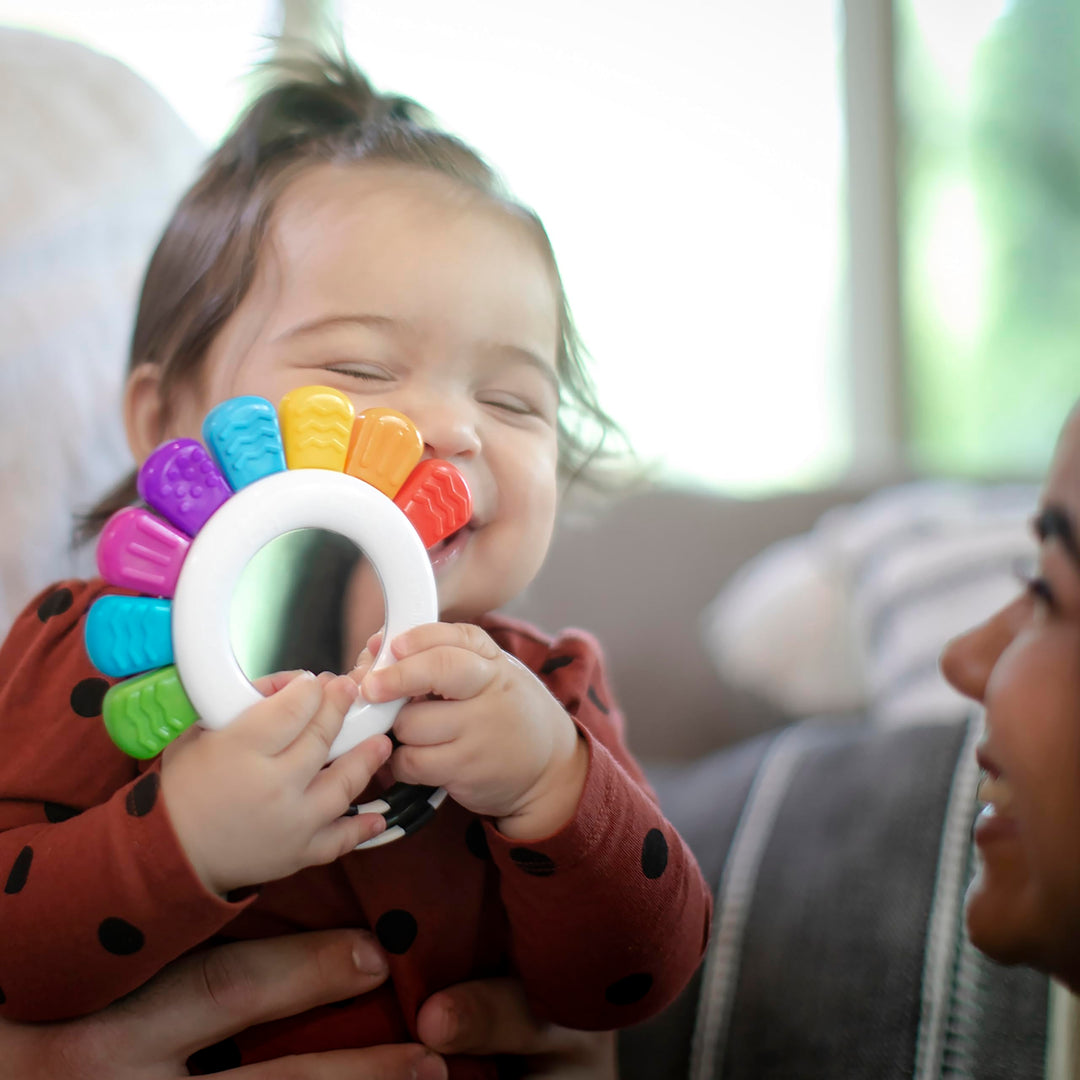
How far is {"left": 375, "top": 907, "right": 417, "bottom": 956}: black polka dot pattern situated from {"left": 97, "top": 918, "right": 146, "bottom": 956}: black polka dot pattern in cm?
19

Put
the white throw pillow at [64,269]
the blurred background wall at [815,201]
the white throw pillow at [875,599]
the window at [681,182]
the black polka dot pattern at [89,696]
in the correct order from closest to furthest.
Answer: the black polka dot pattern at [89,696] < the white throw pillow at [64,269] < the window at [681,182] < the white throw pillow at [875,599] < the blurred background wall at [815,201]

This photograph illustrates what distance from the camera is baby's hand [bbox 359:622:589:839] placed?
1.75ft

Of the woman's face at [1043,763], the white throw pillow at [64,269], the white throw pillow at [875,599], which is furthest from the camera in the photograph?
the white throw pillow at [875,599]

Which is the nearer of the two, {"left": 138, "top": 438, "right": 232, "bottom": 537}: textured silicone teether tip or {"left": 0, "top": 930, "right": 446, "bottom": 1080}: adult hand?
{"left": 138, "top": 438, "right": 232, "bottom": 537}: textured silicone teether tip

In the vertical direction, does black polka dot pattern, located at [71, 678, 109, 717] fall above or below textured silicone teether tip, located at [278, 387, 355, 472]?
below

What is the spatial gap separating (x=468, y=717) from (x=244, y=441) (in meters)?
0.19

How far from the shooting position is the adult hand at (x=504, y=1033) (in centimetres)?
67

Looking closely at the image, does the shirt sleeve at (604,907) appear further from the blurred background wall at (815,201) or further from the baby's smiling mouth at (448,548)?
the blurred background wall at (815,201)

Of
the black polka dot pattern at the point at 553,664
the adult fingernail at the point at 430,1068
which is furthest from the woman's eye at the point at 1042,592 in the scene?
the adult fingernail at the point at 430,1068

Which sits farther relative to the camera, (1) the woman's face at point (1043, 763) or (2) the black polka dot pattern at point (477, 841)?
(2) the black polka dot pattern at point (477, 841)

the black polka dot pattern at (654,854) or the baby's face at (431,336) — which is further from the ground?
the baby's face at (431,336)

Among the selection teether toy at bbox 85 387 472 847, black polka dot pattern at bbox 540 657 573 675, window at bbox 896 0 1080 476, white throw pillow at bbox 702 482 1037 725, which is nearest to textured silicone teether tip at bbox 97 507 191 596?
teether toy at bbox 85 387 472 847

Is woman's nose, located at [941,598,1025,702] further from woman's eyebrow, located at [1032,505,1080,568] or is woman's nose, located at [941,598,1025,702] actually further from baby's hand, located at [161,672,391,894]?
baby's hand, located at [161,672,391,894]

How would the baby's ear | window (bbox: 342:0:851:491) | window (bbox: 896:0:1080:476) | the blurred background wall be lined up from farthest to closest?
window (bbox: 896:0:1080:476) → the blurred background wall → window (bbox: 342:0:851:491) → the baby's ear
